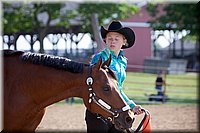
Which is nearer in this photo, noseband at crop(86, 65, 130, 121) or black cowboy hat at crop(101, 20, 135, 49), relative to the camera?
noseband at crop(86, 65, 130, 121)

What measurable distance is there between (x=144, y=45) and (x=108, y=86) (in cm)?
2764

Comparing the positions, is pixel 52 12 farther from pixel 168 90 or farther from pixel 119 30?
pixel 119 30

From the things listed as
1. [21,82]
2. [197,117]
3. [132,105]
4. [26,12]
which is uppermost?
[26,12]

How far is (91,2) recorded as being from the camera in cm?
1723

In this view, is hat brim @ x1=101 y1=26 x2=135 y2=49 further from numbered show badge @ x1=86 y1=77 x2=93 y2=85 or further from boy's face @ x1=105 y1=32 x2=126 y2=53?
numbered show badge @ x1=86 y1=77 x2=93 y2=85

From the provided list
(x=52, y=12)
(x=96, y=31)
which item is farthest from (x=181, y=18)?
(x=52, y=12)

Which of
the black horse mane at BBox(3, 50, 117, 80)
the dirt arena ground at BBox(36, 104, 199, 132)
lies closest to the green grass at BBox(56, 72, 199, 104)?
the dirt arena ground at BBox(36, 104, 199, 132)

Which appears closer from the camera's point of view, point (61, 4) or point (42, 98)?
point (42, 98)

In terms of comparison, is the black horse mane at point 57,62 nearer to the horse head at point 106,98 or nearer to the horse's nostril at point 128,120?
the horse head at point 106,98

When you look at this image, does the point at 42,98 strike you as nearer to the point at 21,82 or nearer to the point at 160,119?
the point at 21,82

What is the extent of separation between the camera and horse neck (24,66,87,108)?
3.34 m

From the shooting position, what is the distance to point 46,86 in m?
3.39

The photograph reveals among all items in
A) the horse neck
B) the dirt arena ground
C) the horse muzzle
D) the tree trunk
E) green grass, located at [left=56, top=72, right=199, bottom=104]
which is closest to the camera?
the horse muzzle

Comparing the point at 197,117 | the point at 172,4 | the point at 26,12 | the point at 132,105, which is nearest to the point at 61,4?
the point at 26,12
